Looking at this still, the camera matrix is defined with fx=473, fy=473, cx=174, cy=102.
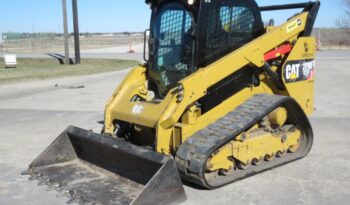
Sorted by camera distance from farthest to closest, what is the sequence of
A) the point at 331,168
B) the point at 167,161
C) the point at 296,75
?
the point at 296,75 < the point at 331,168 < the point at 167,161

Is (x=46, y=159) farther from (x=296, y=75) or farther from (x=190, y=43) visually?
(x=296, y=75)

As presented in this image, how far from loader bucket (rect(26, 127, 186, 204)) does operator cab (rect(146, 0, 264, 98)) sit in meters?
1.24

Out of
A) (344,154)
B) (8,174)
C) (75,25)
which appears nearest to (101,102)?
(8,174)

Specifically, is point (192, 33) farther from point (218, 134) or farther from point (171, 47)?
point (218, 134)

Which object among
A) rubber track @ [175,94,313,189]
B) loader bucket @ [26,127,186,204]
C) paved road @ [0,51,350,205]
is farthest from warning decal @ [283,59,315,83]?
loader bucket @ [26,127,186,204]

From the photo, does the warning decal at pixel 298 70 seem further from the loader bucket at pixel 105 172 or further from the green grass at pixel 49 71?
the green grass at pixel 49 71

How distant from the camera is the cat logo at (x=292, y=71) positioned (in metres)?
6.44

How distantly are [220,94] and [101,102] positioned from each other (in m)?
6.39

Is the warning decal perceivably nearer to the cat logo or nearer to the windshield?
the cat logo

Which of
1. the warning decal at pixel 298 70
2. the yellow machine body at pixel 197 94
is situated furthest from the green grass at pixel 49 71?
the warning decal at pixel 298 70

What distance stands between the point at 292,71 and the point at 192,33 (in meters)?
1.61

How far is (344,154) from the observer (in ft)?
21.9

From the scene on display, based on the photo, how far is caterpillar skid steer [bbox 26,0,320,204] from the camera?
5.12m

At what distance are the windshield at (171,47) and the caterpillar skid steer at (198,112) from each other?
14mm
